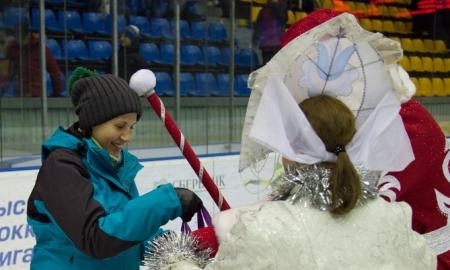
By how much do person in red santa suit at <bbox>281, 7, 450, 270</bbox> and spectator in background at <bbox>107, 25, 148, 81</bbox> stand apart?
124 inches

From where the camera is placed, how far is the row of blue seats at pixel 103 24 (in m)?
4.18

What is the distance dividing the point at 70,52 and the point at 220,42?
130 centimetres

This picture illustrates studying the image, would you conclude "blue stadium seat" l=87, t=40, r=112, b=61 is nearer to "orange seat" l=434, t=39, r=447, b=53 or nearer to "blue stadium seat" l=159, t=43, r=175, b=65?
"blue stadium seat" l=159, t=43, r=175, b=65

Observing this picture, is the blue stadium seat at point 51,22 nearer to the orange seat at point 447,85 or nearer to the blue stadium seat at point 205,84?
the blue stadium seat at point 205,84

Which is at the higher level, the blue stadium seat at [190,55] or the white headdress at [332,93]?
the white headdress at [332,93]

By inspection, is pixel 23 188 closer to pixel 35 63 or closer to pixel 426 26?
pixel 35 63

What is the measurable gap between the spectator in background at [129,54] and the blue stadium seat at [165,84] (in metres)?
0.14

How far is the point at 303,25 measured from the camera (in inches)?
61.9

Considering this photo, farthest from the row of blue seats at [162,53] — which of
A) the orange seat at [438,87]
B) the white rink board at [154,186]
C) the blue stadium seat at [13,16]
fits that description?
the orange seat at [438,87]

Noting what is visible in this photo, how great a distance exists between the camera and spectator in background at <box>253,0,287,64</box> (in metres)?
5.52

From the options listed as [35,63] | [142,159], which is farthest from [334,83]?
[35,63]

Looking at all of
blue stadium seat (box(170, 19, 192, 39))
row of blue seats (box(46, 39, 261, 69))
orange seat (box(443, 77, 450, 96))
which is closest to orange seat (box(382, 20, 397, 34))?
orange seat (box(443, 77, 450, 96))

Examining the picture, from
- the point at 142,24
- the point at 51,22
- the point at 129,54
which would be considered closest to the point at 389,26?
the point at 142,24

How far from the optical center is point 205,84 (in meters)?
5.04
